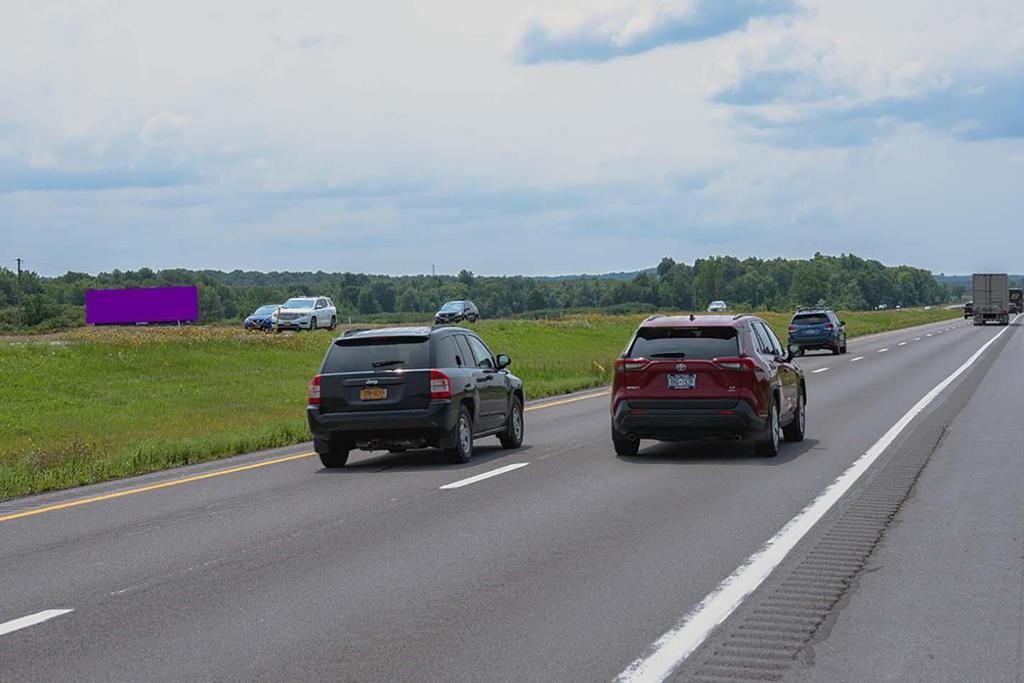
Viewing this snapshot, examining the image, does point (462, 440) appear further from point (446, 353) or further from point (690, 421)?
point (690, 421)

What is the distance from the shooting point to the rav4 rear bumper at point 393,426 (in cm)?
1622

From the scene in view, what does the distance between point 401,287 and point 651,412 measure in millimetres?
153901

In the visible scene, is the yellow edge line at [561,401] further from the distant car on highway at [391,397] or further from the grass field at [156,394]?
the distant car on highway at [391,397]

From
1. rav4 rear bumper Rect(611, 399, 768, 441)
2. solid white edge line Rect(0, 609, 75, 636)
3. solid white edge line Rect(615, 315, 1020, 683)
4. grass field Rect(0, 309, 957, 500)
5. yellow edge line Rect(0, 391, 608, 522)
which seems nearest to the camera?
solid white edge line Rect(615, 315, 1020, 683)

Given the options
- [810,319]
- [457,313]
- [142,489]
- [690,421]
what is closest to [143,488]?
[142,489]

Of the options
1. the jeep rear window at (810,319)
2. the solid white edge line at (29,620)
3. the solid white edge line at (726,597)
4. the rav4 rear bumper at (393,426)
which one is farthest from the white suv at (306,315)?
the solid white edge line at (29,620)

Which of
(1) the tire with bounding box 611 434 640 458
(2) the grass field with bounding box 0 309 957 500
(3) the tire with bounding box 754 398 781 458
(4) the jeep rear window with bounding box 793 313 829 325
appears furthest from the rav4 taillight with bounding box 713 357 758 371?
(4) the jeep rear window with bounding box 793 313 829 325

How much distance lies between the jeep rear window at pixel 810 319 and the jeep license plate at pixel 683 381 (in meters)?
35.7

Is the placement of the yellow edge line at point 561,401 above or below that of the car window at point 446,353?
below

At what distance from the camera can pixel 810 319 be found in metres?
51.4

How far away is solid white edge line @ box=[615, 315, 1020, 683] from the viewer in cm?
653

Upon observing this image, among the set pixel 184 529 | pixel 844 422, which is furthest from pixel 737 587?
pixel 844 422

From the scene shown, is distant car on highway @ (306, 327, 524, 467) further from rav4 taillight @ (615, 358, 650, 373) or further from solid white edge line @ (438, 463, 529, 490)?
rav4 taillight @ (615, 358, 650, 373)

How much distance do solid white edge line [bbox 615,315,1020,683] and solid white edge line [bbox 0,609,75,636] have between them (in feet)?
11.2
